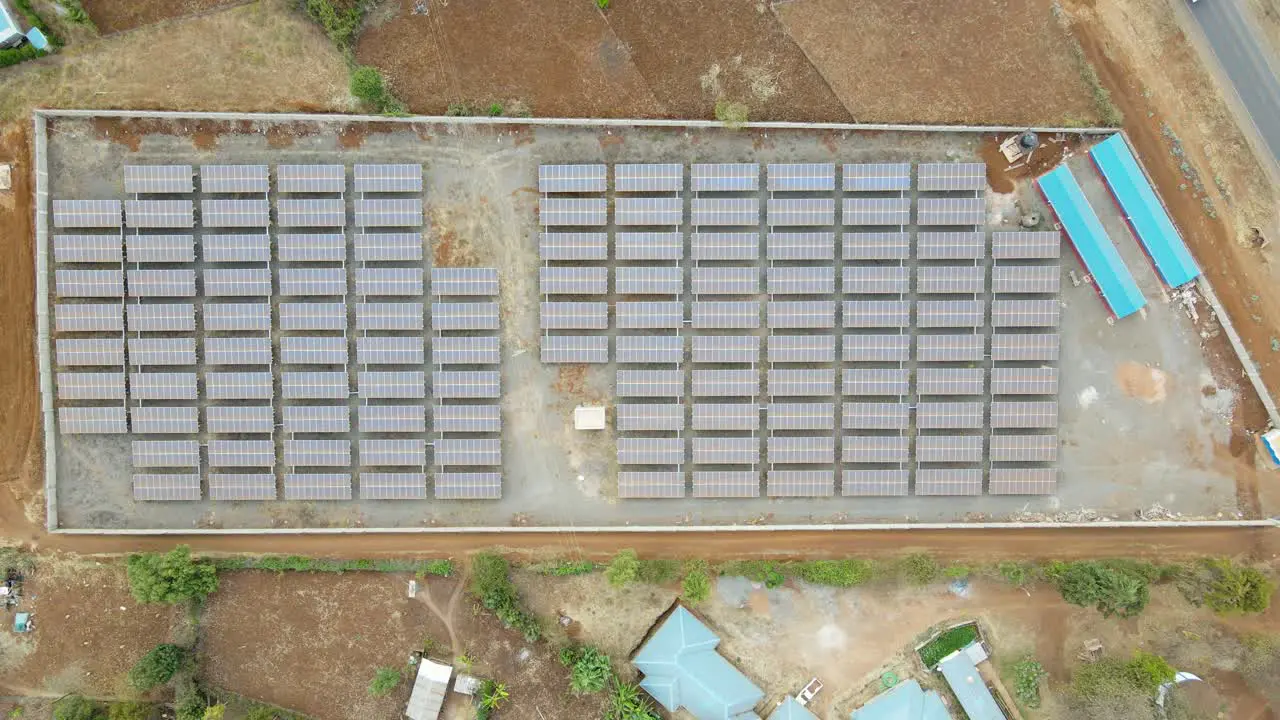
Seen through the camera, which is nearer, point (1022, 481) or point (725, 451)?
point (725, 451)

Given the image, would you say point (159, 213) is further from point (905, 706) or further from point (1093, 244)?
point (1093, 244)

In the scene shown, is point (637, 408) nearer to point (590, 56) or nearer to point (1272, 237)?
point (590, 56)

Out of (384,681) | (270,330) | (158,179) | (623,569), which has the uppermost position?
(158,179)

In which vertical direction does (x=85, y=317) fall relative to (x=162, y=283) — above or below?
below

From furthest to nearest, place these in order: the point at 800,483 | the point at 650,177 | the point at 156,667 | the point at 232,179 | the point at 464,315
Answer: the point at 800,483
the point at 464,315
the point at 650,177
the point at 232,179
the point at 156,667

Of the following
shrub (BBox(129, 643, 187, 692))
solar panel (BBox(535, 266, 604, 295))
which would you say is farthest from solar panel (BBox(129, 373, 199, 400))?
solar panel (BBox(535, 266, 604, 295))

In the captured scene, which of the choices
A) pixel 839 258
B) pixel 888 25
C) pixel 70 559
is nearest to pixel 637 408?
pixel 839 258

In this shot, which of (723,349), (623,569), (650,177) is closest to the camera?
(623,569)

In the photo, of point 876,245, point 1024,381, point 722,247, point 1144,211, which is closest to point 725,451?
point 722,247
